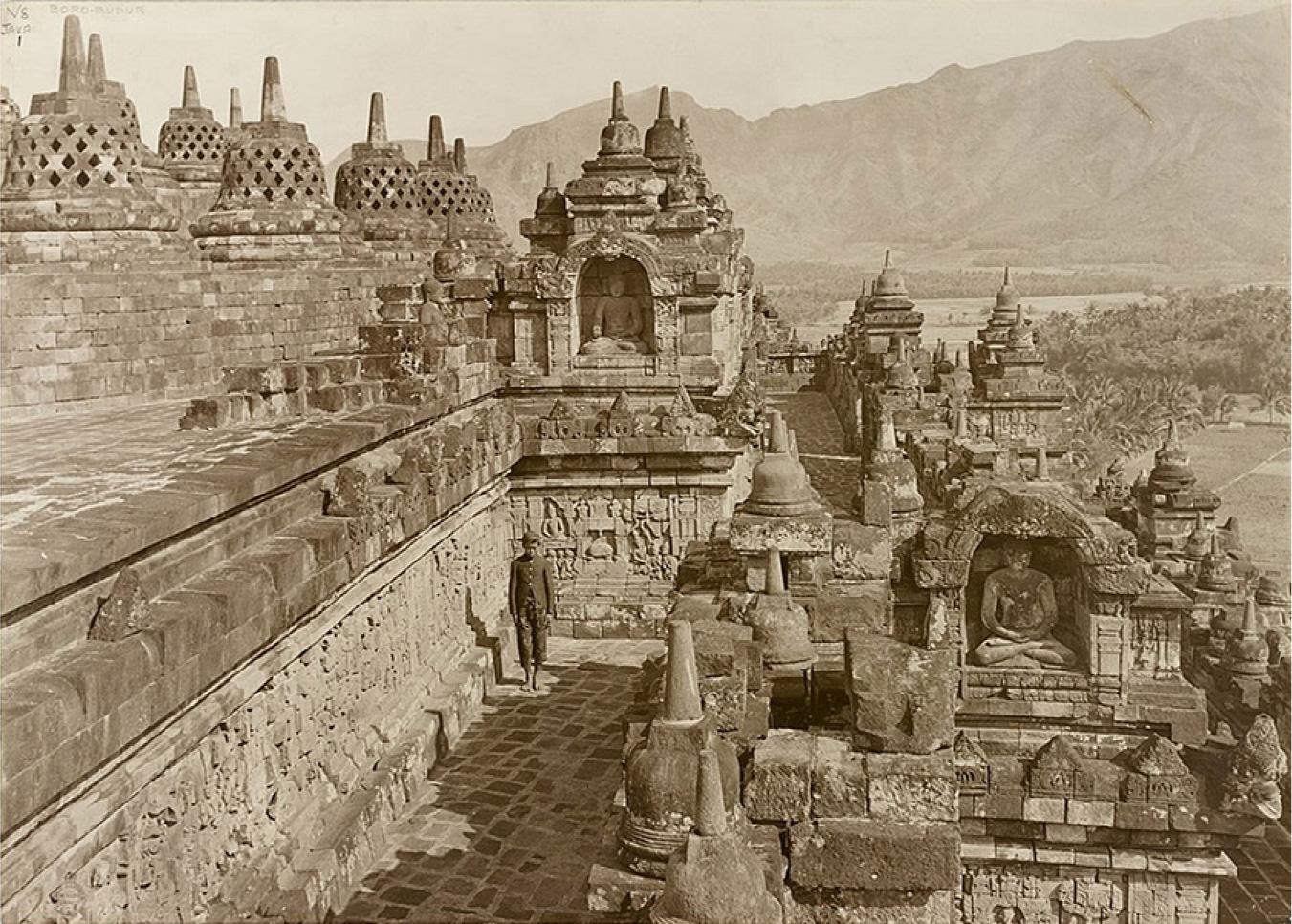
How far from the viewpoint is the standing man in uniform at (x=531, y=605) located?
441 inches

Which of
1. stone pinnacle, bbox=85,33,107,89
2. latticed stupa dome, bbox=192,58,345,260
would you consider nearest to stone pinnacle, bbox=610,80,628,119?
latticed stupa dome, bbox=192,58,345,260

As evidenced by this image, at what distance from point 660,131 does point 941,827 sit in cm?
1827

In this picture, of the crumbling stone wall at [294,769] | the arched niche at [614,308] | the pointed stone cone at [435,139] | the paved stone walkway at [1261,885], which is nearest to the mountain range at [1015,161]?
the pointed stone cone at [435,139]

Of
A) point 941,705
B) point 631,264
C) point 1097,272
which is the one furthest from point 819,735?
point 1097,272

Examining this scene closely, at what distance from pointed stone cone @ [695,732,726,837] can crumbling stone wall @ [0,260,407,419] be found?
8.08 metres

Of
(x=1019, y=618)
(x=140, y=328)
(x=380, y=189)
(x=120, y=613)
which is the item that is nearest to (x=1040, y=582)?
(x=1019, y=618)

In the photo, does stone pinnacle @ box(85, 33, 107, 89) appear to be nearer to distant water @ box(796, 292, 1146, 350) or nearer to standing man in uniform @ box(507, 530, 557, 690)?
standing man in uniform @ box(507, 530, 557, 690)

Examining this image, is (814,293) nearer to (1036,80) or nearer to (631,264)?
(1036,80)

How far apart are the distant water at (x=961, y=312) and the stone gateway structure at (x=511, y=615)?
55.0m

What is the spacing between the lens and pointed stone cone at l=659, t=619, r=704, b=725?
4516 mm

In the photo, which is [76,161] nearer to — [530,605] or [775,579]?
[530,605]

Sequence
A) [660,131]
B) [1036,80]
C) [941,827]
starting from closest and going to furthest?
[941,827], [660,131], [1036,80]

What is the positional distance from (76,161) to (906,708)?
10.2 metres

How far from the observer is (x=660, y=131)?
842 inches
